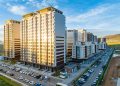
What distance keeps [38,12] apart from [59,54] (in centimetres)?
2503

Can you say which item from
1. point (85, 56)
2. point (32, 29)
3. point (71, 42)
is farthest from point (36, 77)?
point (71, 42)

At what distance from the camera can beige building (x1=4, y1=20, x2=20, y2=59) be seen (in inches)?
3930

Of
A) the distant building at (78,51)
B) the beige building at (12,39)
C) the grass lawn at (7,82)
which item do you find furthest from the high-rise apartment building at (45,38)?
the distant building at (78,51)

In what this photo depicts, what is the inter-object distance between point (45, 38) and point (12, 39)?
37150 millimetres

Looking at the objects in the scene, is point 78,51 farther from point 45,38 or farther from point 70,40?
point 45,38

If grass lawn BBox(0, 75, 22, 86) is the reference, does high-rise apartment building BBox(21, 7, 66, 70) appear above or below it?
above

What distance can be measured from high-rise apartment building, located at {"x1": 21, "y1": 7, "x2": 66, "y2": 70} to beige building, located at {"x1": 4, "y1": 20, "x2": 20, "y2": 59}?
17.6 metres

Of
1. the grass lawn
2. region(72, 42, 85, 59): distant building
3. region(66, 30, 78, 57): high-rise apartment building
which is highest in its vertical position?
region(66, 30, 78, 57): high-rise apartment building

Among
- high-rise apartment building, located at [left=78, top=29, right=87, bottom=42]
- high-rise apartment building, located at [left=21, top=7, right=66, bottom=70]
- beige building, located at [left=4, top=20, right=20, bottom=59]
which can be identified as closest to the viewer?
high-rise apartment building, located at [left=21, top=7, right=66, bottom=70]

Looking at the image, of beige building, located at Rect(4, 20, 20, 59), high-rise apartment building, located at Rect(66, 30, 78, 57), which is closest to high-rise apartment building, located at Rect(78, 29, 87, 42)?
high-rise apartment building, located at Rect(66, 30, 78, 57)

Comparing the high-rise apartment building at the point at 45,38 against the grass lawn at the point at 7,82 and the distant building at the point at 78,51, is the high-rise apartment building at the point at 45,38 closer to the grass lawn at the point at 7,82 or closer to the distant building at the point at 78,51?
the grass lawn at the point at 7,82

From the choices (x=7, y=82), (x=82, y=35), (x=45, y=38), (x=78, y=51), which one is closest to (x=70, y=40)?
(x=78, y=51)

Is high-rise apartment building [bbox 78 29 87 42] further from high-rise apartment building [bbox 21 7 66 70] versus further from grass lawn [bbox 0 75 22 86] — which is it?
grass lawn [bbox 0 75 22 86]

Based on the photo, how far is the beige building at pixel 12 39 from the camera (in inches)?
3930
